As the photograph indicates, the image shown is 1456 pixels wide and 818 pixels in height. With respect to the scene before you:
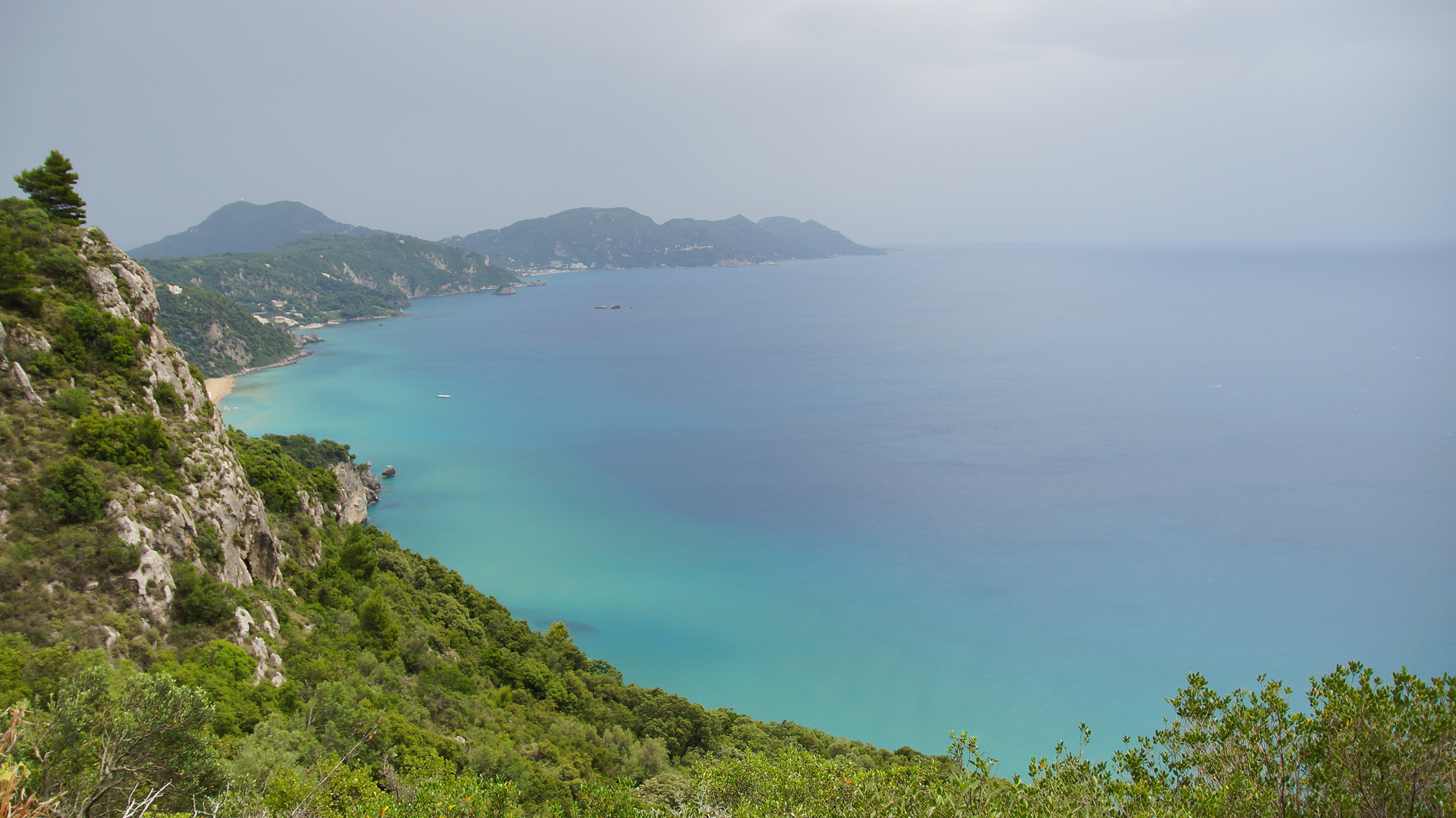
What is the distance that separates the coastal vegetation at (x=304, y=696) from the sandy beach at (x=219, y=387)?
5991 centimetres

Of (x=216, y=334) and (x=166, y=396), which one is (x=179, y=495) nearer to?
(x=166, y=396)

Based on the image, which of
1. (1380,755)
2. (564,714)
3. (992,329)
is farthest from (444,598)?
(992,329)

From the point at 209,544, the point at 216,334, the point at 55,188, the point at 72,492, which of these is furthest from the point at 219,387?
the point at 72,492

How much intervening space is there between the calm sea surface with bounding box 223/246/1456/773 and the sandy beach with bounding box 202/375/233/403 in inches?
182

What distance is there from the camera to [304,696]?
17.3 m

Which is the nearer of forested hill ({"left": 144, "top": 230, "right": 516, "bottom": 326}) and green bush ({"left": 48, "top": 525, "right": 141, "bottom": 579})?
green bush ({"left": 48, "top": 525, "right": 141, "bottom": 579})

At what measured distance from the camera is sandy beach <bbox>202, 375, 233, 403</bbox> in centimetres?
7931

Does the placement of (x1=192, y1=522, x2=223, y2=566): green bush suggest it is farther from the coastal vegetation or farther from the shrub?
the shrub

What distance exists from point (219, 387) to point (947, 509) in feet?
280

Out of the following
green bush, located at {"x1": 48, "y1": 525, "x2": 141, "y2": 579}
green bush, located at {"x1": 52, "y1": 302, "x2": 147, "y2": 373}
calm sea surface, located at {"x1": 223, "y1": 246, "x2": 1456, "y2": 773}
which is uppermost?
green bush, located at {"x1": 52, "y1": 302, "x2": 147, "y2": 373}

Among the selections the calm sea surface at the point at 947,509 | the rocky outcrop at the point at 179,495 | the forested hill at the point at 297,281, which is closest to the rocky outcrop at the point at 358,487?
the calm sea surface at the point at 947,509

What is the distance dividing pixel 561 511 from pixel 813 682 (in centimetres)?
2472

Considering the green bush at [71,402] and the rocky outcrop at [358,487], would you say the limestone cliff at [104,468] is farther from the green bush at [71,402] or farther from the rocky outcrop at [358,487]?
the rocky outcrop at [358,487]

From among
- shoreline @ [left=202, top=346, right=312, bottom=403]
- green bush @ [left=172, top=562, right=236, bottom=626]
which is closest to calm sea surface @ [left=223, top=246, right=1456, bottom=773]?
shoreline @ [left=202, top=346, right=312, bottom=403]
